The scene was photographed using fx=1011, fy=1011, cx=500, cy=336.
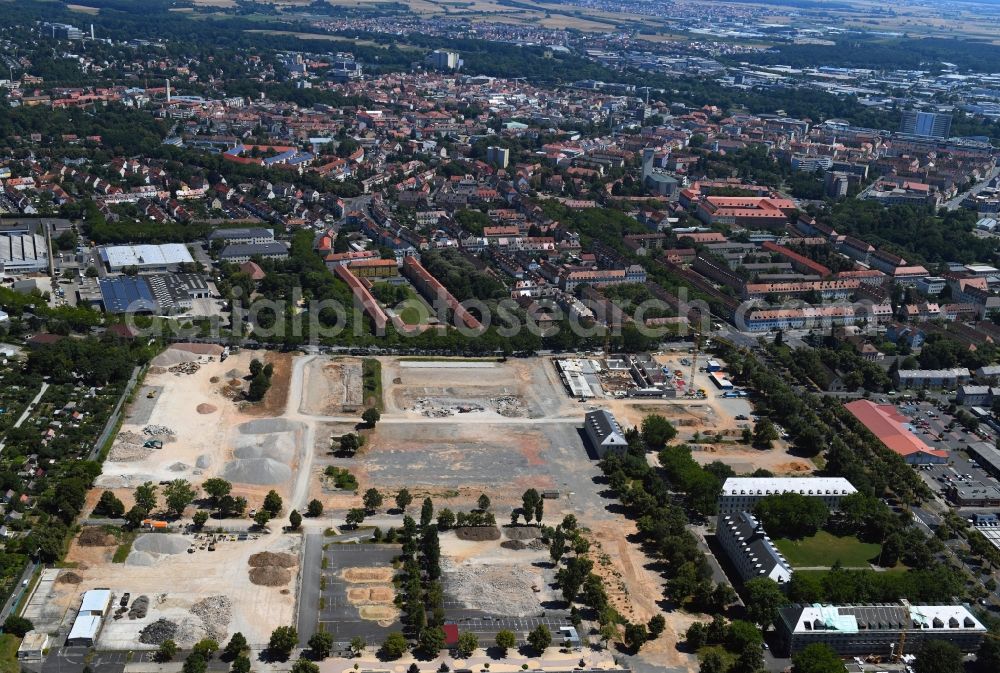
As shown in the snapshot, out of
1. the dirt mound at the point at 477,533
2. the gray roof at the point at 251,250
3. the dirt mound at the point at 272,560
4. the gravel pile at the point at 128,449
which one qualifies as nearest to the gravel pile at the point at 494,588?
the dirt mound at the point at 477,533

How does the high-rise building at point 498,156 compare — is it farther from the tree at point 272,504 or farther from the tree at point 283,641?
the tree at point 283,641

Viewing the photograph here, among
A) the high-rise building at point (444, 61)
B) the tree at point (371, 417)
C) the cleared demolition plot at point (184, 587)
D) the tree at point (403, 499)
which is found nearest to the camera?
the cleared demolition plot at point (184, 587)

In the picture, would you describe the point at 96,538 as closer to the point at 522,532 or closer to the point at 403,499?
the point at 403,499

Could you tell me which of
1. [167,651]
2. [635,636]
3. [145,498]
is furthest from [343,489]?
[635,636]

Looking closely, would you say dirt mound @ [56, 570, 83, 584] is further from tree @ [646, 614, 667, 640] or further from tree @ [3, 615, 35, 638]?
tree @ [646, 614, 667, 640]

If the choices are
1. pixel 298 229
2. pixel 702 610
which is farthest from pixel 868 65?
pixel 702 610

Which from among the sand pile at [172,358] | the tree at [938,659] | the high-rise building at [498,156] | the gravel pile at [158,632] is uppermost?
the high-rise building at [498,156]

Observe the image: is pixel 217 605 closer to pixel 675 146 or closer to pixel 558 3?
pixel 675 146
